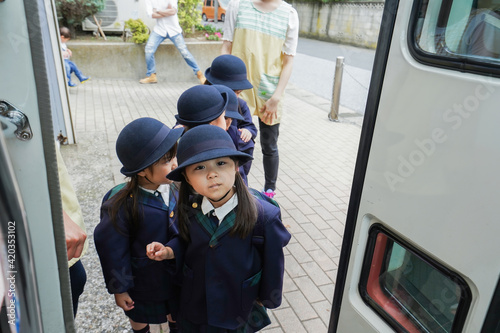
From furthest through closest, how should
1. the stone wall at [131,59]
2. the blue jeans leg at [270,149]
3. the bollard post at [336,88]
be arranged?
the stone wall at [131,59] < the bollard post at [336,88] < the blue jeans leg at [270,149]

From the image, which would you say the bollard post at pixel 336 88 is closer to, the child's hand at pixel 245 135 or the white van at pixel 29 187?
the child's hand at pixel 245 135

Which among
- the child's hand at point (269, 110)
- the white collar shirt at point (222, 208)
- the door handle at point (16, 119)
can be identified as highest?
the door handle at point (16, 119)

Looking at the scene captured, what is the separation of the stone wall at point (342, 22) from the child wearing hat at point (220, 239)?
681 inches

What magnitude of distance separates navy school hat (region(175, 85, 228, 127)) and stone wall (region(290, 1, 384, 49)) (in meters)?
16.7

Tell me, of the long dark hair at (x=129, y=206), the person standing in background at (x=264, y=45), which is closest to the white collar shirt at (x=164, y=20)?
the person standing in background at (x=264, y=45)

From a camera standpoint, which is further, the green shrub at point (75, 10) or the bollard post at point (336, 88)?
the green shrub at point (75, 10)

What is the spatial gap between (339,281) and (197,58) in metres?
8.27

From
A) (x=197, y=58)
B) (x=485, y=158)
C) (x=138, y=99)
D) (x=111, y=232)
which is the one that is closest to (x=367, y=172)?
(x=485, y=158)

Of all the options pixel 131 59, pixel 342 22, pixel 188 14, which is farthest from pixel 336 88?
pixel 342 22

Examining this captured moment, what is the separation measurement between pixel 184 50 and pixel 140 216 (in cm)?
702

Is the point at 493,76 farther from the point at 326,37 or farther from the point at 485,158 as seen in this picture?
the point at 326,37

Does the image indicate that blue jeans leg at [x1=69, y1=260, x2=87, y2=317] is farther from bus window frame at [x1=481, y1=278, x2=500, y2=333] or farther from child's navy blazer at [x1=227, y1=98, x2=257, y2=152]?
bus window frame at [x1=481, y1=278, x2=500, y2=333]

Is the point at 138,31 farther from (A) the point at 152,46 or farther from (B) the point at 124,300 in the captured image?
(B) the point at 124,300

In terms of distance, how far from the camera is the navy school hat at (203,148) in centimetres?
151
